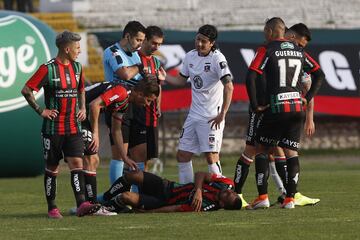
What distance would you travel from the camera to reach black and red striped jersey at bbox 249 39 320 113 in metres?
13.1

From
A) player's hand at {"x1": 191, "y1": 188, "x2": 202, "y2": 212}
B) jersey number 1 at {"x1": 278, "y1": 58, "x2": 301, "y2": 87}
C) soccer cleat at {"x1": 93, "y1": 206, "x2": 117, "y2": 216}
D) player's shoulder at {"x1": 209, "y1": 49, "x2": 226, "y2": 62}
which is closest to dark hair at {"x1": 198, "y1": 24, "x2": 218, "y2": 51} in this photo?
player's shoulder at {"x1": 209, "y1": 49, "x2": 226, "y2": 62}

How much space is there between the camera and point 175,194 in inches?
509

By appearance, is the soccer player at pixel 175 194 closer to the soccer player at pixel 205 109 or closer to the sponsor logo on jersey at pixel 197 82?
the soccer player at pixel 205 109

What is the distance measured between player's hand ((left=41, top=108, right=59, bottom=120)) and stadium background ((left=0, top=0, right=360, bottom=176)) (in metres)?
8.12

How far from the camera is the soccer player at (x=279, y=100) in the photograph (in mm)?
13062

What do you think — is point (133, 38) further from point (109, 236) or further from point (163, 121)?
point (163, 121)

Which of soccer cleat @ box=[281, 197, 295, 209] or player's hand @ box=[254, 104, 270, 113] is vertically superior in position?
player's hand @ box=[254, 104, 270, 113]

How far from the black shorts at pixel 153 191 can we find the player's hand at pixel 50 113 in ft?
3.83

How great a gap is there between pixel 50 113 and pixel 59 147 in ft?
1.30

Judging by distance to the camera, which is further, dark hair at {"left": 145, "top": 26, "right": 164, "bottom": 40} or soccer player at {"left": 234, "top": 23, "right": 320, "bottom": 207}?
dark hair at {"left": 145, "top": 26, "right": 164, "bottom": 40}

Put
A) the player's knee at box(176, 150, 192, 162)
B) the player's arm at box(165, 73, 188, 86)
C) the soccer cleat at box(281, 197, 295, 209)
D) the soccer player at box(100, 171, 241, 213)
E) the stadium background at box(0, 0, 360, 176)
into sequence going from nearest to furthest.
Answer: the soccer player at box(100, 171, 241, 213), the soccer cleat at box(281, 197, 295, 209), the player's knee at box(176, 150, 192, 162), the player's arm at box(165, 73, 188, 86), the stadium background at box(0, 0, 360, 176)

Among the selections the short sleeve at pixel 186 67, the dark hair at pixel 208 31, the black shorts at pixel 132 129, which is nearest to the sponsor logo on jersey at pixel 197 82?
the short sleeve at pixel 186 67

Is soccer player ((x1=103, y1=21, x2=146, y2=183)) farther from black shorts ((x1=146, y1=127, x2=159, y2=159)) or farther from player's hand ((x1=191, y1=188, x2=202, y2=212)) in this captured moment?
player's hand ((x1=191, y1=188, x2=202, y2=212))

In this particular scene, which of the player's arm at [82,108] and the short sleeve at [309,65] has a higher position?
the short sleeve at [309,65]
